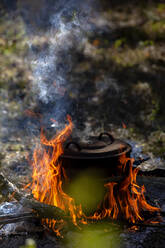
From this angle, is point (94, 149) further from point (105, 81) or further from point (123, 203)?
point (105, 81)

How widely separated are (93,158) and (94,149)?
212mm

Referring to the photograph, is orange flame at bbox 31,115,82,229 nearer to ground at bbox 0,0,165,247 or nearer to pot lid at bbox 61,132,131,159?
pot lid at bbox 61,132,131,159

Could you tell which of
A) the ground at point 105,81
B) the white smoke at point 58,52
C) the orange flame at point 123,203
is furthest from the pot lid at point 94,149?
the white smoke at point 58,52

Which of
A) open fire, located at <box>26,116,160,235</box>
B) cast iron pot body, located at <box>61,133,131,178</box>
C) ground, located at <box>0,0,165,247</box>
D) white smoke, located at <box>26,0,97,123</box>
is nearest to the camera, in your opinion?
A: cast iron pot body, located at <box>61,133,131,178</box>

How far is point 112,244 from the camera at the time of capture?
312cm

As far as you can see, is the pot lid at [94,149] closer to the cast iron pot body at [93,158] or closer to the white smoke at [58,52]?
the cast iron pot body at [93,158]

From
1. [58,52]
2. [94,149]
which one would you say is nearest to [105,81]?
[58,52]

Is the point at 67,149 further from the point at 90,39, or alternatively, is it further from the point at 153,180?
the point at 90,39

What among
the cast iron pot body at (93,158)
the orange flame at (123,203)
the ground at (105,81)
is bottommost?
the orange flame at (123,203)

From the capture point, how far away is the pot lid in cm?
335

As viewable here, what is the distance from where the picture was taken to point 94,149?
350 centimetres

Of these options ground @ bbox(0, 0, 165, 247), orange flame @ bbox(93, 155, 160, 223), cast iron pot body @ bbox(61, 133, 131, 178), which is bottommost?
orange flame @ bbox(93, 155, 160, 223)

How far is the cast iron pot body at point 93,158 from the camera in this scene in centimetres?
332

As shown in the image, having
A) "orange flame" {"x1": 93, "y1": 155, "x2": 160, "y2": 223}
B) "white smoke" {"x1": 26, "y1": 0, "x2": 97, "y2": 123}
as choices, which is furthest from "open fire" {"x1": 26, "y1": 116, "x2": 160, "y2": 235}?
"white smoke" {"x1": 26, "y1": 0, "x2": 97, "y2": 123}
